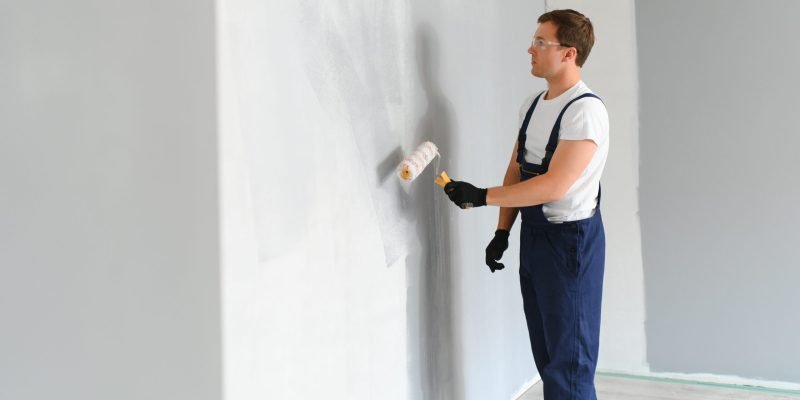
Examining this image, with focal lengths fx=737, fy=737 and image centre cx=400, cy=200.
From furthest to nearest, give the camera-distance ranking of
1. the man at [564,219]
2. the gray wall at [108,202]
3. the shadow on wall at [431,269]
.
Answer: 1. the shadow on wall at [431,269]
2. the man at [564,219]
3. the gray wall at [108,202]

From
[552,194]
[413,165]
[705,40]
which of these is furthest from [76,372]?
[705,40]

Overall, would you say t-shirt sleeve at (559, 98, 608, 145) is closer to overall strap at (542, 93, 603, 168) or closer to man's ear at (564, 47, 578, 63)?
overall strap at (542, 93, 603, 168)

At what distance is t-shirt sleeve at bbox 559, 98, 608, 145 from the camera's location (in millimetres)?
1815

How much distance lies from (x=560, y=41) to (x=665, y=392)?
64.0 inches

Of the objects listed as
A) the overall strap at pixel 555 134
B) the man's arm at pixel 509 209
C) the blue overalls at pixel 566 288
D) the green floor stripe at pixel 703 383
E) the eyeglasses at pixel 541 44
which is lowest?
the green floor stripe at pixel 703 383

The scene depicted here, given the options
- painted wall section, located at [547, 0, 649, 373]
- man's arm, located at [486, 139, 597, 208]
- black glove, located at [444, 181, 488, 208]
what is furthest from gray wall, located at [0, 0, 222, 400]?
painted wall section, located at [547, 0, 649, 373]

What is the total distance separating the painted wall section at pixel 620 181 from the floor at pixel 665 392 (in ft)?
0.55

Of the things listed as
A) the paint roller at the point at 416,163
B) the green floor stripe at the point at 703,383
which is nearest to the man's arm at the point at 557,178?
the paint roller at the point at 416,163

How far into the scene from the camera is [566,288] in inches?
75.0

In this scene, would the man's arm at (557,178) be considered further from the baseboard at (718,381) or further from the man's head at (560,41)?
the baseboard at (718,381)

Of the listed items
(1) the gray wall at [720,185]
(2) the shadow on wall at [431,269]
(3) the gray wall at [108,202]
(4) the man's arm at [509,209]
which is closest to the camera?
(3) the gray wall at [108,202]

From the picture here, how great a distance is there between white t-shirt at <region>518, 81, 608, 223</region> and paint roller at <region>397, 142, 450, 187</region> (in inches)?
11.3

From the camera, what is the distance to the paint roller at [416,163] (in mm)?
1761

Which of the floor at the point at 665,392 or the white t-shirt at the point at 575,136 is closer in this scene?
the white t-shirt at the point at 575,136
